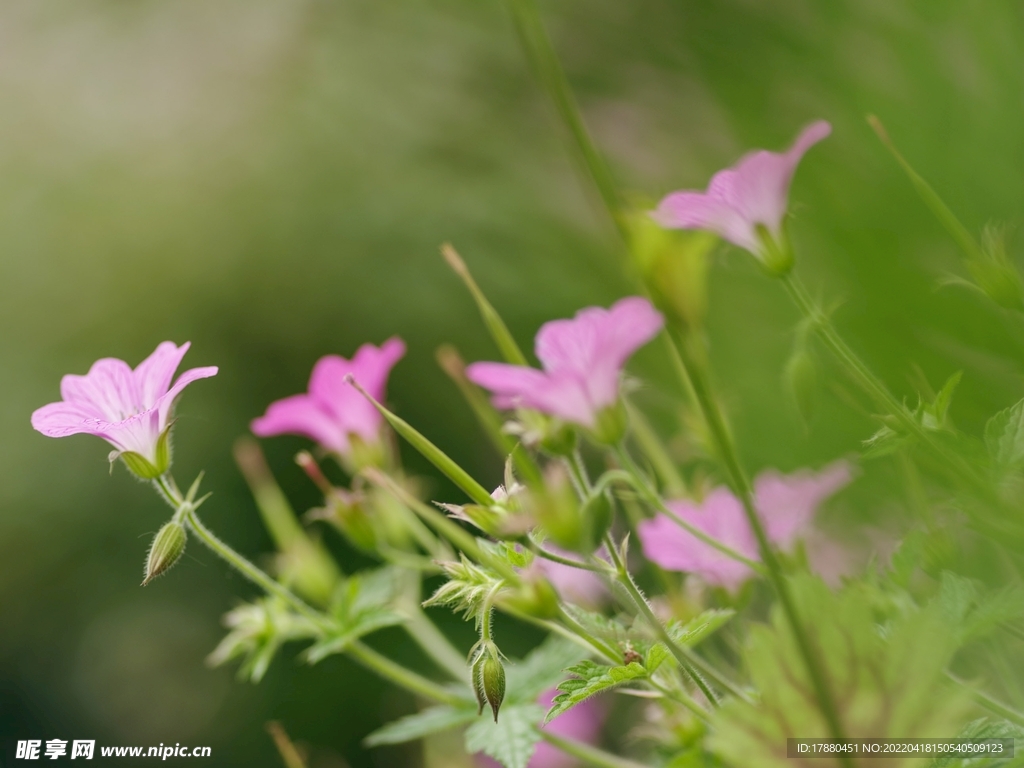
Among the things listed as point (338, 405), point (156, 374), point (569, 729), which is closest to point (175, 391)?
point (156, 374)

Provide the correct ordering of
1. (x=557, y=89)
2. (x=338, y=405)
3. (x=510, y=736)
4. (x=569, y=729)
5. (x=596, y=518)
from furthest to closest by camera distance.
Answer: (x=569, y=729), (x=338, y=405), (x=510, y=736), (x=596, y=518), (x=557, y=89)

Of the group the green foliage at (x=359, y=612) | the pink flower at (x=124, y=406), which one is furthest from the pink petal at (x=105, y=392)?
the green foliage at (x=359, y=612)

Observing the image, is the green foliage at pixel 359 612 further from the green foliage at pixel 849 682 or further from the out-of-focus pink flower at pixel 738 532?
the green foliage at pixel 849 682

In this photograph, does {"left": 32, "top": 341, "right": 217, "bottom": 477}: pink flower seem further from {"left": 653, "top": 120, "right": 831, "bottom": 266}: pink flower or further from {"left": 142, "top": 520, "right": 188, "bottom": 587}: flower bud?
{"left": 653, "top": 120, "right": 831, "bottom": 266}: pink flower

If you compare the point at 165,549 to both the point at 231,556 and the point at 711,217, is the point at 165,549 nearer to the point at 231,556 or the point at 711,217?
the point at 231,556

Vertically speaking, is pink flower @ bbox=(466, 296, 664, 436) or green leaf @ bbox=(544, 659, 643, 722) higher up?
pink flower @ bbox=(466, 296, 664, 436)

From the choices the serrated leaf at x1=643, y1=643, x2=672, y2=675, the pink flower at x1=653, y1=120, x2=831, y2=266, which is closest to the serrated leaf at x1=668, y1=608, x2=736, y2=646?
the serrated leaf at x1=643, y1=643, x2=672, y2=675

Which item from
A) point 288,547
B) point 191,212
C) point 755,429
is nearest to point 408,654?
point 288,547
